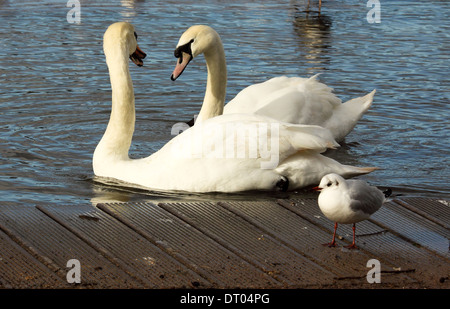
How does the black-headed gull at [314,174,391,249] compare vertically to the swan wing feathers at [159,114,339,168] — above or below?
below

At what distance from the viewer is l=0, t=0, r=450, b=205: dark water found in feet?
28.0

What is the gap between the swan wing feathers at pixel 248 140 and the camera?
7.27 metres

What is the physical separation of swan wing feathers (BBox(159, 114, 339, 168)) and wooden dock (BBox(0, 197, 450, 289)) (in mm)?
902

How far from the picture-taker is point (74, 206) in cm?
632

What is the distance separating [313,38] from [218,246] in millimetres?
10402

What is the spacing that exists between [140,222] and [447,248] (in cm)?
204

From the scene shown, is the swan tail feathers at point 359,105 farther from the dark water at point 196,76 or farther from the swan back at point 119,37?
the swan back at point 119,37

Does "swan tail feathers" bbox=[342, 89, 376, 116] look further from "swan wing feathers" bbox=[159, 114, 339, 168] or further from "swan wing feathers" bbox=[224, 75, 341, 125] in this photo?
"swan wing feathers" bbox=[159, 114, 339, 168]

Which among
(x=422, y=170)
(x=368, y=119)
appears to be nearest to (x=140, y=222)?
(x=422, y=170)

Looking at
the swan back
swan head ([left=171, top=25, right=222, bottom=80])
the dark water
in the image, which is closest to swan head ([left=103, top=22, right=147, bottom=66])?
the swan back

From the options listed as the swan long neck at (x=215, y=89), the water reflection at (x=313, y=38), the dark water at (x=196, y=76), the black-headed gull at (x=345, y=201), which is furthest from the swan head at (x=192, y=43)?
the water reflection at (x=313, y=38)

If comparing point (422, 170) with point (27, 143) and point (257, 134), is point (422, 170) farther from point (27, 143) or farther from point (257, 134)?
point (27, 143)

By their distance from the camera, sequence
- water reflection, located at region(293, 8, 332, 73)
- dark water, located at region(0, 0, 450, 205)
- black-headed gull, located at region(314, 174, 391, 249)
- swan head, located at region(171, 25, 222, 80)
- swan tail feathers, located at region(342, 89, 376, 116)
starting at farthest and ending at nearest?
1. water reflection, located at region(293, 8, 332, 73)
2. swan tail feathers, located at region(342, 89, 376, 116)
3. swan head, located at region(171, 25, 222, 80)
4. dark water, located at region(0, 0, 450, 205)
5. black-headed gull, located at region(314, 174, 391, 249)

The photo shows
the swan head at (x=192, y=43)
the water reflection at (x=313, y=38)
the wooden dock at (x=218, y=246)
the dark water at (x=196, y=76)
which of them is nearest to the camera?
the wooden dock at (x=218, y=246)
